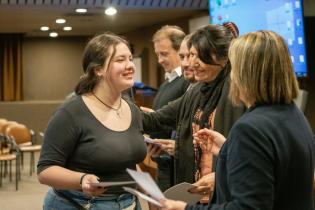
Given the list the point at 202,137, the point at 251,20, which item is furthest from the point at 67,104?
the point at 251,20

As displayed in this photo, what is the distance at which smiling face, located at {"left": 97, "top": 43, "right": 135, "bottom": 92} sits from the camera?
227 centimetres

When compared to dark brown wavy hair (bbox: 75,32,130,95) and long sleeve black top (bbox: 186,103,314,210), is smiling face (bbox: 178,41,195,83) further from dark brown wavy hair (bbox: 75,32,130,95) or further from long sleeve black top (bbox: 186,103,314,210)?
long sleeve black top (bbox: 186,103,314,210)

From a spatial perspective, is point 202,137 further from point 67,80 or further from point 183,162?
point 67,80

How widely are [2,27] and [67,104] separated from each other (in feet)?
31.3

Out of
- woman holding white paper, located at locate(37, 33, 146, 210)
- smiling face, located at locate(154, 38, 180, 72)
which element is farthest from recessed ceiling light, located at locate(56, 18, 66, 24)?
woman holding white paper, located at locate(37, 33, 146, 210)

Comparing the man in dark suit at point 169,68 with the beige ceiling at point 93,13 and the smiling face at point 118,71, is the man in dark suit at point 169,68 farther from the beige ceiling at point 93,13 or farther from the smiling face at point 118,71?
the beige ceiling at point 93,13

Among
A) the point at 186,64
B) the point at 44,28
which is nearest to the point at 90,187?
the point at 186,64

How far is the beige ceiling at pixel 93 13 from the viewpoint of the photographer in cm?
600

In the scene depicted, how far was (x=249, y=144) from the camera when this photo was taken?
1.43 meters

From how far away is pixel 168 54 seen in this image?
11.9 ft

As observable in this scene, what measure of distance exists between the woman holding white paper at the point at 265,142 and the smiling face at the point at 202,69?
73 cm

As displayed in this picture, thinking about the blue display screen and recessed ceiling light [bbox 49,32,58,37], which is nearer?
the blue display screen

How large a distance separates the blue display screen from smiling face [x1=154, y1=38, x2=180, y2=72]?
808 mm

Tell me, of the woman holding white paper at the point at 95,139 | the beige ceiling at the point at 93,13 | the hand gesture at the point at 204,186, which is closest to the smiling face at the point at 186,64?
the woman holding white paper at the point at 95,139
